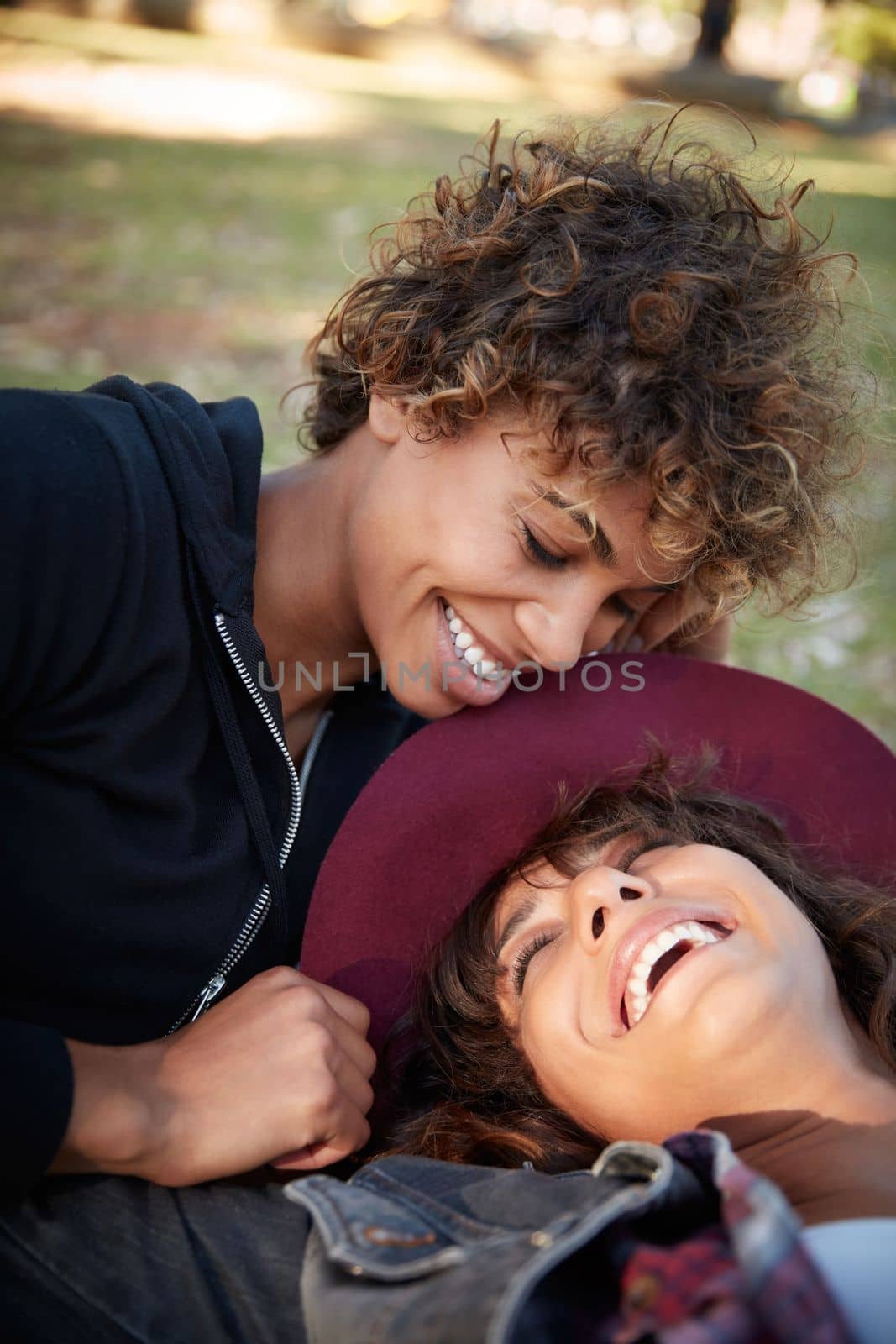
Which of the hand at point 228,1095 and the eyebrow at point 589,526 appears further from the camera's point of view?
the eyebrow at point 589,526

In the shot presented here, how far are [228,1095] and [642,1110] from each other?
683 millimetres

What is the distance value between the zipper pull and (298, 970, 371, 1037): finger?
7.9 inches

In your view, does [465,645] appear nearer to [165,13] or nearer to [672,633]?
[672,633]

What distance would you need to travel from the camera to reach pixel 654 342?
6.82ft

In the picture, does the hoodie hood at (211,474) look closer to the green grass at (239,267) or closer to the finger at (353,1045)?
the finger at (353,1045)

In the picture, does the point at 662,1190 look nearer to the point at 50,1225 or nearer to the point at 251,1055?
the point at 251,1055

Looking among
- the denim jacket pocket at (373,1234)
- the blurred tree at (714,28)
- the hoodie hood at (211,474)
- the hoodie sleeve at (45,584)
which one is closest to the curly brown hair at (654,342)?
the hoodie hood at (211,474)

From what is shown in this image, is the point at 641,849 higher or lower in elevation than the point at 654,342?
lower

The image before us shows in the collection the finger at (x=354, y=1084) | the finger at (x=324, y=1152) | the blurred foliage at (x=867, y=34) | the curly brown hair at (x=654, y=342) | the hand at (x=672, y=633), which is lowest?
the finger at (x=324, y=1152)

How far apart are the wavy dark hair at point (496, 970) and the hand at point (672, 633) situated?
34 cm

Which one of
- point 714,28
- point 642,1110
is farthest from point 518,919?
point 714,28

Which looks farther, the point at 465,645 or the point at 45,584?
the point at 465,645

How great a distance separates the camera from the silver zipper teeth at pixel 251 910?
2184 millimetres

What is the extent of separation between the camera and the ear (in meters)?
2.36
